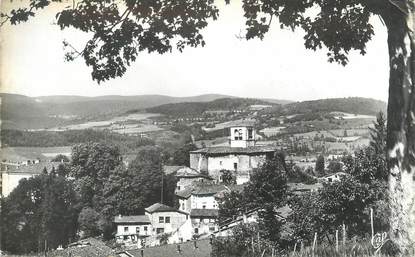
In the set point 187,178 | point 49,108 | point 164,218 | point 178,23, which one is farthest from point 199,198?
point 178,23

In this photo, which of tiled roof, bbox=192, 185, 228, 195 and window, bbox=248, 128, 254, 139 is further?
window, bbox=248, 128, 254, 139

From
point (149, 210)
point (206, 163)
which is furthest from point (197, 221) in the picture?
point (206, 163)

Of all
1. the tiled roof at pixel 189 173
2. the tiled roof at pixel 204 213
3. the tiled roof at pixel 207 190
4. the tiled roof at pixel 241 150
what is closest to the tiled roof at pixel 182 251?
the tiled roof at pixel 204 213

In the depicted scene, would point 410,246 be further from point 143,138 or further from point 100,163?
point 143,138

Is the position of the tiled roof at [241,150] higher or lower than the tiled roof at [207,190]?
higher

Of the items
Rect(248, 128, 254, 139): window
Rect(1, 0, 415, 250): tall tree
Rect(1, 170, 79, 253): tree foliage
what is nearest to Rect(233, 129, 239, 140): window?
Rect(248, 128, 254, 139): window

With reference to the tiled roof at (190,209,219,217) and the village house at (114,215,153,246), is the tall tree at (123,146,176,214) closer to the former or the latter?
the village house at (114,215,153,246)

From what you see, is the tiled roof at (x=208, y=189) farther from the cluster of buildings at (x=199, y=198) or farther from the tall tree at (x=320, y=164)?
the tall tree at (x=320, y=164)
